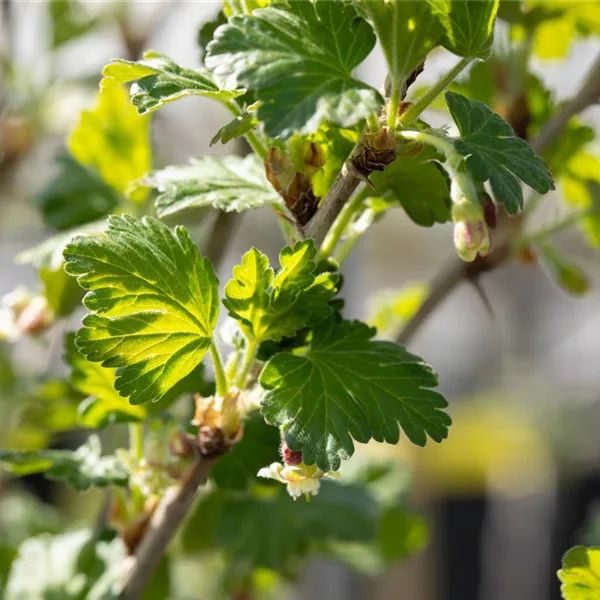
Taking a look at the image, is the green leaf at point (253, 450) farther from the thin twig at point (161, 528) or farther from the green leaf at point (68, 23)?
the green leaf at point (68, 23)

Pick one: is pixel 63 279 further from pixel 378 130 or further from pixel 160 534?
pixel 378 130

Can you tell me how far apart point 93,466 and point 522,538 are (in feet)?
12.1

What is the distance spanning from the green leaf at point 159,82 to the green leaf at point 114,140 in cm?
29

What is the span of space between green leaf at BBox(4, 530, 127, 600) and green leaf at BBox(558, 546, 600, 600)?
1.08 ft

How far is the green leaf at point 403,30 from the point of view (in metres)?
0.45

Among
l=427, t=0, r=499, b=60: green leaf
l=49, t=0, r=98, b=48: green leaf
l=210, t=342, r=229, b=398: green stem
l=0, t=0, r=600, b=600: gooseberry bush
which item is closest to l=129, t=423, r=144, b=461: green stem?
l=0, t=0, r=600, b=600: gooseberry bush

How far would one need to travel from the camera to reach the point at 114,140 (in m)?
0.80

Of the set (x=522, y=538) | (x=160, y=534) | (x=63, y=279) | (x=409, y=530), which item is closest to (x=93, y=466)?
(x=160, y=534)

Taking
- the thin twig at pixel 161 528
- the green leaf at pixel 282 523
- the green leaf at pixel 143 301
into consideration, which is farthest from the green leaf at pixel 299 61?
the green leaf at pixel 282 523

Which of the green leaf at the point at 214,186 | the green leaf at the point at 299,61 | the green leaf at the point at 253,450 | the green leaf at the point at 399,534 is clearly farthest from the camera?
the green leaf at the point at 399,534

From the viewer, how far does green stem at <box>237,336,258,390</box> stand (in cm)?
53

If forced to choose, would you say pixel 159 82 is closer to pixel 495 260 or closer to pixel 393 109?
pixel 393 109

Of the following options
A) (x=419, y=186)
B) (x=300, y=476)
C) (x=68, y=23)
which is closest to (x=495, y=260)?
(x=419, y=186)

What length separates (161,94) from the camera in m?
0.47
